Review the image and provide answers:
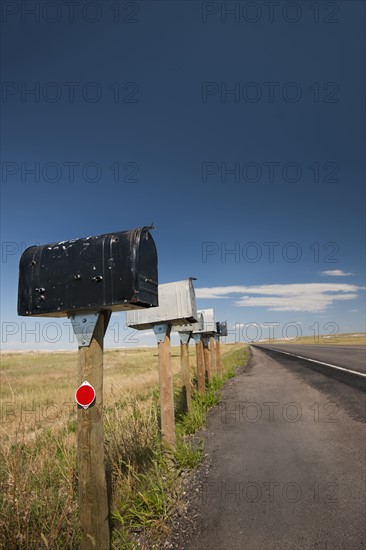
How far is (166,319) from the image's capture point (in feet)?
15.4

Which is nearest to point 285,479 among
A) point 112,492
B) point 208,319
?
point 112,492

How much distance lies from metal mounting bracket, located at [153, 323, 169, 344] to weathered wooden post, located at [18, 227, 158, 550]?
2.40 metres

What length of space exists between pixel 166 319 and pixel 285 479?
237 cm

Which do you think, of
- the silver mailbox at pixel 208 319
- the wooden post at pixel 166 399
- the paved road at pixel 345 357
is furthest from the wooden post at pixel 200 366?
the paved road at pixel 345 357

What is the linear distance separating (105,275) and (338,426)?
4996mm

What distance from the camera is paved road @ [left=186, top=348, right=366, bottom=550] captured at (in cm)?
261

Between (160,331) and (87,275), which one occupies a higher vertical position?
(87,275)

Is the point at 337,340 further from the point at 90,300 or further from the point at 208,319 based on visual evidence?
the point at 90,300

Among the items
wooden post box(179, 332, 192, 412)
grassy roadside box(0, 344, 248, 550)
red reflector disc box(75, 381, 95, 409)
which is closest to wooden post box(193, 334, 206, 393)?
wooden post box(179, 332, 192, 412)

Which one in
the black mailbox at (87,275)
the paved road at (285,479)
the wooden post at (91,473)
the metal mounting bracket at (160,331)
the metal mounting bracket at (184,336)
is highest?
the black mailbox at (87,275)

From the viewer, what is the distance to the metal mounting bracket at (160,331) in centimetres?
466

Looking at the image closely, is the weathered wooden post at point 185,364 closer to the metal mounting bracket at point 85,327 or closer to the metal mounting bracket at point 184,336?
the metal mounting bracket at point 184,336

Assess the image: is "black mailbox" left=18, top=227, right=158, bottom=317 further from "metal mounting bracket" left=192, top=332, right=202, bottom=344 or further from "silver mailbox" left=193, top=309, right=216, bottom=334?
"silver mailbox" left=193, top=309, right=216, bottom=334

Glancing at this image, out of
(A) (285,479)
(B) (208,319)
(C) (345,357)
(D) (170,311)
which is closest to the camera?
(A) (285,479)
